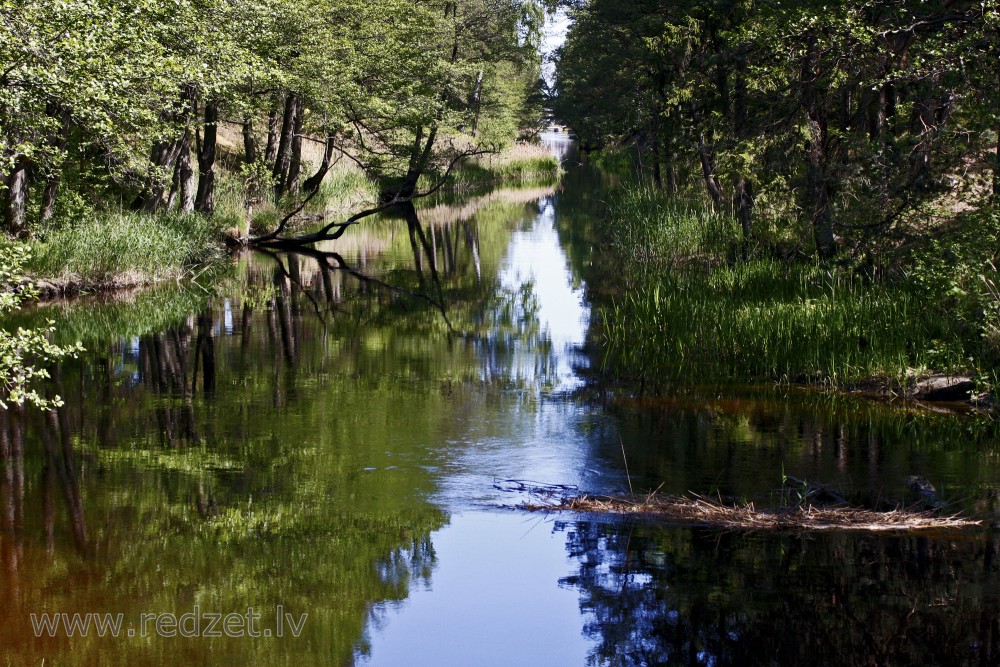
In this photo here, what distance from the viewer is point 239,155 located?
1339 inches

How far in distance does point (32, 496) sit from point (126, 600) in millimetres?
2166

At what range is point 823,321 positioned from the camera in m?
11.4

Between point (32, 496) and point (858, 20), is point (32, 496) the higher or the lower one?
the lower one

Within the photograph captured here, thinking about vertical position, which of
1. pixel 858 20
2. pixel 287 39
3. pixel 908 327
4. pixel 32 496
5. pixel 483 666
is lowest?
pixel 483 666

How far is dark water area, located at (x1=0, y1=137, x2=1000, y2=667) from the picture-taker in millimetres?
5676

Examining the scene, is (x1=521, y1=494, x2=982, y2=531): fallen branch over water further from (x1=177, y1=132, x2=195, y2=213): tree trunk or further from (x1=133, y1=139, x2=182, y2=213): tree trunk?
(x1=177, y1=132, x2=195, y2=213): tree trunk

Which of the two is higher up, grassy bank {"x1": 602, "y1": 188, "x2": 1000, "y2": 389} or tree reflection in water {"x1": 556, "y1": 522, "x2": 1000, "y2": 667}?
grassy bank {"x1": 602, "y1": 188, "x2": 1000, "y2": 389}

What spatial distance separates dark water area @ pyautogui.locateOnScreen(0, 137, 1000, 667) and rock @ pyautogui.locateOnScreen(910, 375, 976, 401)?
483mm

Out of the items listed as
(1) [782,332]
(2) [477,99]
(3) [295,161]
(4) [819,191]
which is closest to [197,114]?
(3) [295,161]

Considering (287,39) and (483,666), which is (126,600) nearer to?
(483,666)

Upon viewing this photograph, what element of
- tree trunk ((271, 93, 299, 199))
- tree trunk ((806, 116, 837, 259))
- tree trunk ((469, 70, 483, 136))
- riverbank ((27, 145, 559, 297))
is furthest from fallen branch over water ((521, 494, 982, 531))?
tree trunk ((469, 70, 483, 136))

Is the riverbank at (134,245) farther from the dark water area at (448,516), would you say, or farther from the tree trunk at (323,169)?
the dark water area at (448,516)

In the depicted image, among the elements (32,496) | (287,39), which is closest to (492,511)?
(32,496)

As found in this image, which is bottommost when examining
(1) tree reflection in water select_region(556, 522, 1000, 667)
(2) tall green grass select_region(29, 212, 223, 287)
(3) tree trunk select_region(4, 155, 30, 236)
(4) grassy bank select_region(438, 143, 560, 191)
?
(1) tree reflection in water select_region(556, 522, 1000, 667)
